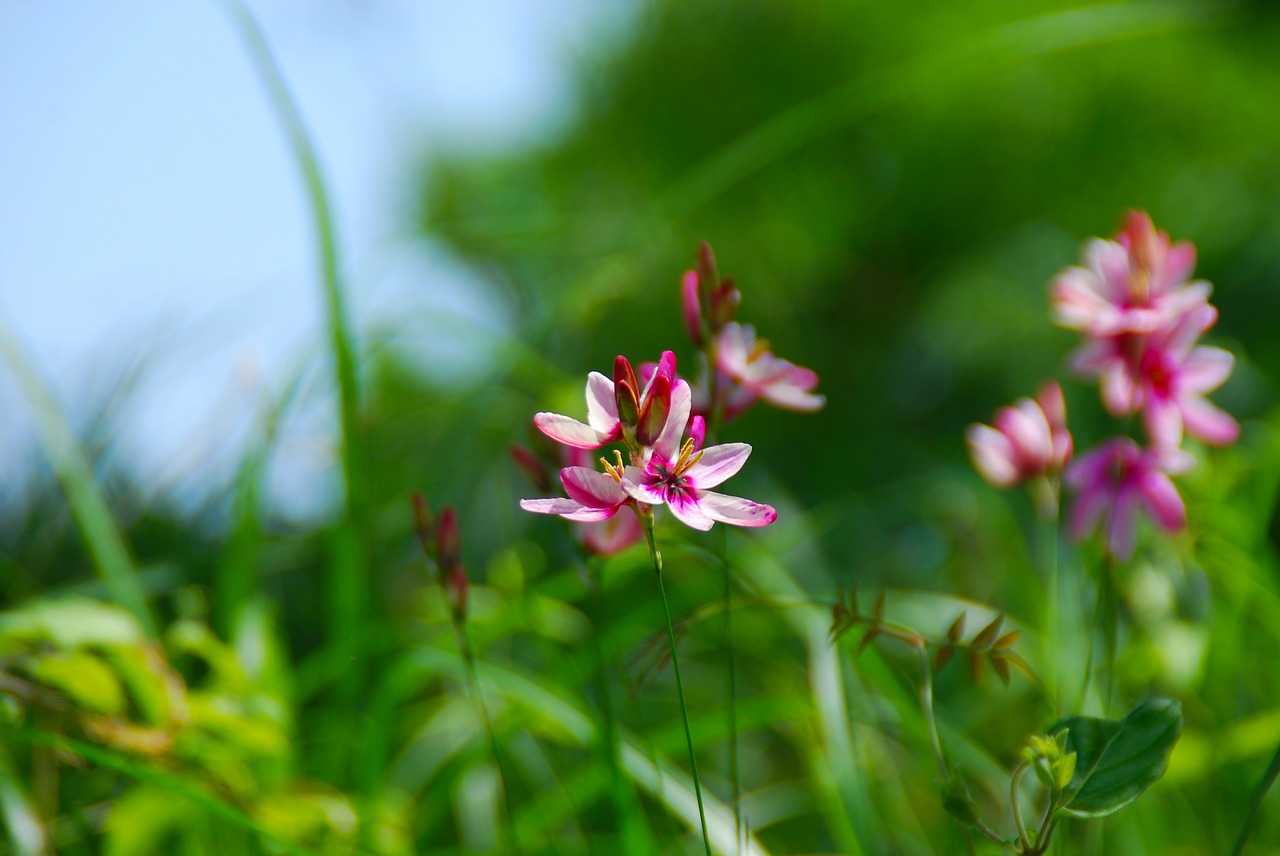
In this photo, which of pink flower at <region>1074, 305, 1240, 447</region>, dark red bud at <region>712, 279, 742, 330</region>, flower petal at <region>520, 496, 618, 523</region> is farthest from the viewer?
pink flower at <region>1074, 305, 1240, 447</region>

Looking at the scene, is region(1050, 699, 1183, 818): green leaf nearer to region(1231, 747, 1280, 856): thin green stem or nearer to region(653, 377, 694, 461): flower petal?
region(1231, 747, 1280, 856): thin green stem

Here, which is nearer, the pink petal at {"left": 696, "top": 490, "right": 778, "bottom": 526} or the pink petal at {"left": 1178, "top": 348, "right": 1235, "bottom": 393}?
the pink petal at {"left": 696, "top": 490, "right": 778, "bottom": 526}

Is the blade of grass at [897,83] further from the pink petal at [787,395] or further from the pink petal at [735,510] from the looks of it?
the pink petal at [735,510]

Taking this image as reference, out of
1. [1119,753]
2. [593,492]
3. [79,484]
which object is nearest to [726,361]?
[593,492]

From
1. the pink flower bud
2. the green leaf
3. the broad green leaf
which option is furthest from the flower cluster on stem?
the broad green leaf

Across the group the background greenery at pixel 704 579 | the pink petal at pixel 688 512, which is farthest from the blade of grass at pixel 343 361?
the pink petal at pixel 688 512

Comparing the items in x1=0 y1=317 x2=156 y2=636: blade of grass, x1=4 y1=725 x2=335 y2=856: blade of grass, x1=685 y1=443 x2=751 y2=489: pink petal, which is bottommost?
x1=4 y1=725 x2=335 y2=856: blade of grass

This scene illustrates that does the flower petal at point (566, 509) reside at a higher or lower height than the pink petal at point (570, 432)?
lower
